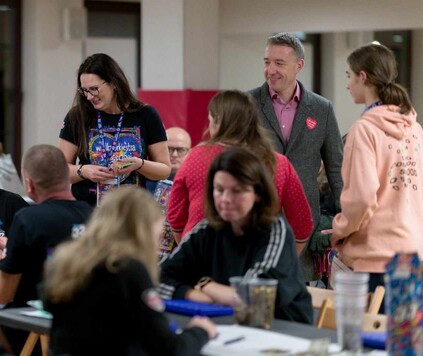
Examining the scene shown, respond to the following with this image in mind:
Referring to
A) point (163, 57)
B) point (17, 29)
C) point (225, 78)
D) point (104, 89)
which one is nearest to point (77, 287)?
point (104, 89)

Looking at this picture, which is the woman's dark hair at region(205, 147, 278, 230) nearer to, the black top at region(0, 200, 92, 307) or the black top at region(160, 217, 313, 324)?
the black top at region(160, 217, 313, 324)

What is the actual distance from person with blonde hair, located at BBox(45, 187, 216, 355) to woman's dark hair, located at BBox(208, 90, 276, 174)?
1273mm

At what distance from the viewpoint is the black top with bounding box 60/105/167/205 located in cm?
491

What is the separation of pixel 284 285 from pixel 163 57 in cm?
578

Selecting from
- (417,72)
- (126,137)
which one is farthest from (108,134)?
(417,72)

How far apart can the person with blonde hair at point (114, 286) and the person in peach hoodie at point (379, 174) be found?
1.51m

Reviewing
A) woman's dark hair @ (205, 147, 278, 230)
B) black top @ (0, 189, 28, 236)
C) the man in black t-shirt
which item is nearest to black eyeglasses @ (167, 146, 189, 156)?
black top @ (0, 189, 28, 236)

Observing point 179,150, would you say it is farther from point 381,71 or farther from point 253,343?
point 253,343

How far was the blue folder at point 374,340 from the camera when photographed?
122 inches

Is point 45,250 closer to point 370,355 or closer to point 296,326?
point 296,326

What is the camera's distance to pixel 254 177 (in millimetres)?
3504

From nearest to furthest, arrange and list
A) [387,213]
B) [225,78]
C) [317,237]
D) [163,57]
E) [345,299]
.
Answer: [345,299] → [387,213] → [317,237] → [163,57] → [225,78]

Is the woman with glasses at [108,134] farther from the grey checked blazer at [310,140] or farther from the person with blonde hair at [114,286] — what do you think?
the person with blonde hair at [114,286]

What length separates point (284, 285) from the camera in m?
3.52
